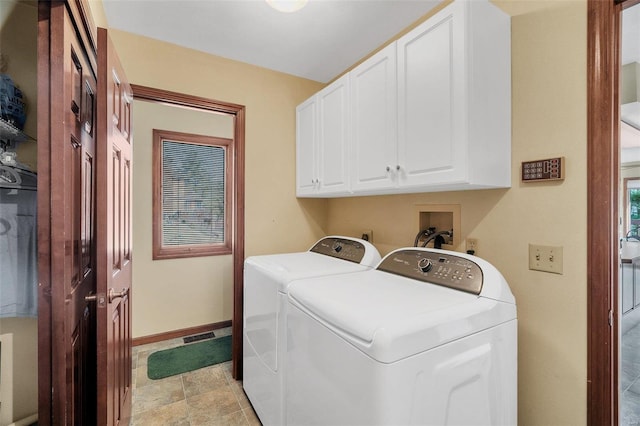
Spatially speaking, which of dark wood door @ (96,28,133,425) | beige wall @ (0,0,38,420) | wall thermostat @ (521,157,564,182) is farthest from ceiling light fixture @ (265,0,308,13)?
wall thermostat @ (521,157,564,182)

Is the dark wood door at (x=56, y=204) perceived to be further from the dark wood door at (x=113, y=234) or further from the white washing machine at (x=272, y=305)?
the white washing machine at (x=272, y=305)

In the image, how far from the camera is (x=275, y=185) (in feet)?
8.50

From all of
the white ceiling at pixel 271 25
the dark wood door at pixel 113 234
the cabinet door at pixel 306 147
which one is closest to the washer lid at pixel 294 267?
the cabinet door at pixel 306 147

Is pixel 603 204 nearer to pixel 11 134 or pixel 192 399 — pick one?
pixel 11 134

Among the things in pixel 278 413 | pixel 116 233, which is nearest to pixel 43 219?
pixel 116 233

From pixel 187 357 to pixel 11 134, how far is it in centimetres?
234

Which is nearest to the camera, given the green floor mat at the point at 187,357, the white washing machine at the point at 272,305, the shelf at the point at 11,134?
the shelf at the point at 11,134

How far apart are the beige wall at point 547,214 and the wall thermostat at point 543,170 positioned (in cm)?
3

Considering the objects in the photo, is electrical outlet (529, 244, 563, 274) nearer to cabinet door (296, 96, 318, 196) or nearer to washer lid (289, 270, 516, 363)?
washer lid (289, 270, 516, 363)

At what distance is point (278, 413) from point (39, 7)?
77.4 inches

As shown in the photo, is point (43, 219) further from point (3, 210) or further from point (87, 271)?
point (87, 271)

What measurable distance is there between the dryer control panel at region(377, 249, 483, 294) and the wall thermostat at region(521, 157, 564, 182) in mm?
477

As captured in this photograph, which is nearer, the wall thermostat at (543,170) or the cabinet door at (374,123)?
the wall thermostat at (543,170)

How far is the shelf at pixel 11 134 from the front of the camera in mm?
990
